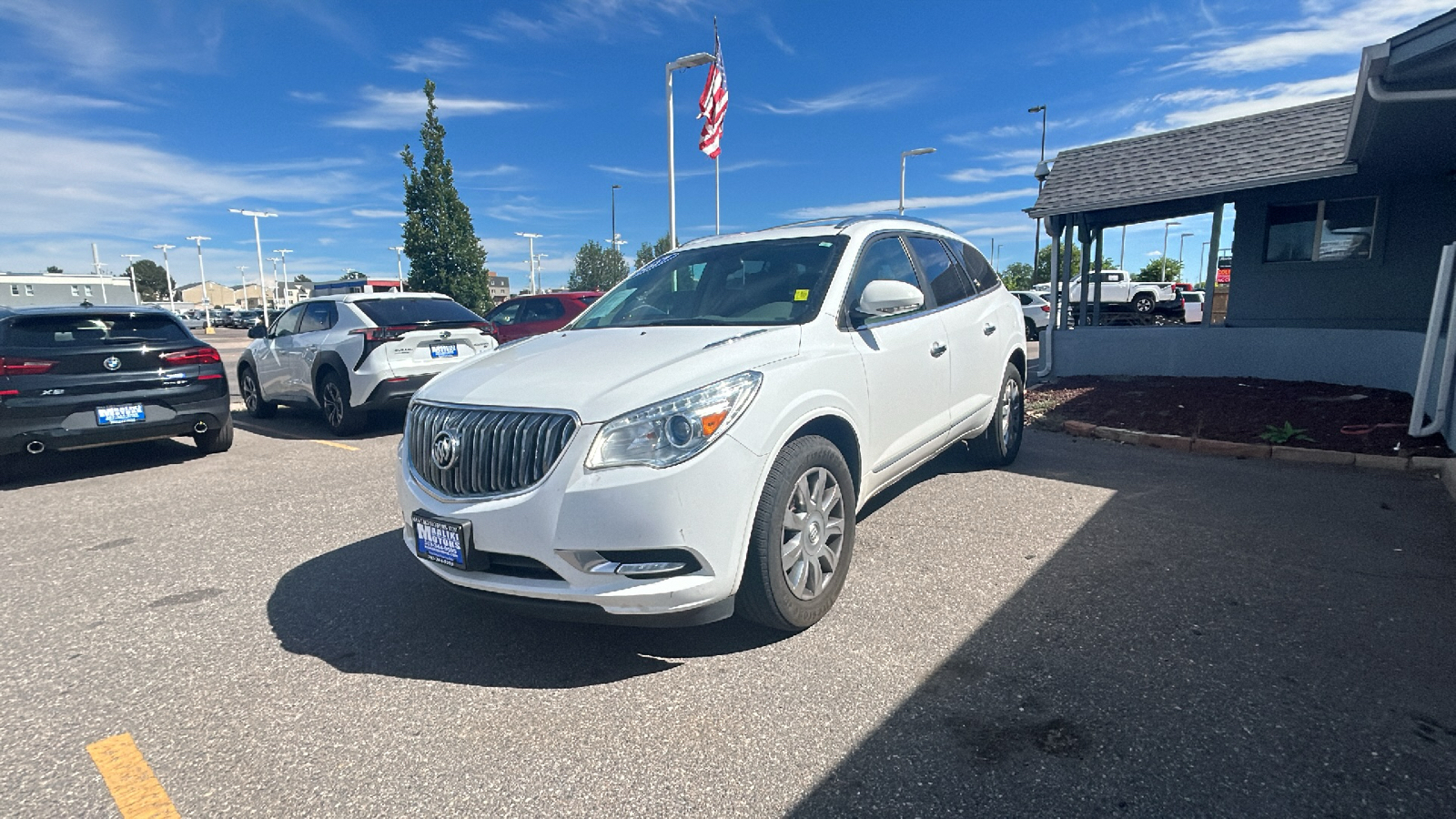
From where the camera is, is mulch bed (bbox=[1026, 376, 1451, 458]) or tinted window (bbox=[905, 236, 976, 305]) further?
mulch bed (bbox=[1026, 376, 1451, 458])

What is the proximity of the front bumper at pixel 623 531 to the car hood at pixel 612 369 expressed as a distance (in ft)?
0.65

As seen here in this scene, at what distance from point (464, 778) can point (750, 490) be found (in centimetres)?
133

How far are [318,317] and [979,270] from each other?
7.43 metres

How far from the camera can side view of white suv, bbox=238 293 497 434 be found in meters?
7.82

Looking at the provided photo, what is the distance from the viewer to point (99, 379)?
622 centimetres

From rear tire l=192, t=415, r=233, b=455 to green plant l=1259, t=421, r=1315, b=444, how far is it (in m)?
9.65

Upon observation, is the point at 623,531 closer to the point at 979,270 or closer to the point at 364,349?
the point at 979,270

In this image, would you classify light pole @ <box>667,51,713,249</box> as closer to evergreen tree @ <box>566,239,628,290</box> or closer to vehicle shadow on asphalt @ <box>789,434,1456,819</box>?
vehicle shadow on asphalt @ <box>789,434,1456,819</box>

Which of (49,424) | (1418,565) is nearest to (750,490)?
(1418,565)

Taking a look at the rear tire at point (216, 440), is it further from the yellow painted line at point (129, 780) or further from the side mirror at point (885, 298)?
the side mirror at point (885, 298)

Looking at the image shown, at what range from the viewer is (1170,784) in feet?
7.18

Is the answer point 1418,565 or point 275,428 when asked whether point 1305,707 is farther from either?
point 275,428

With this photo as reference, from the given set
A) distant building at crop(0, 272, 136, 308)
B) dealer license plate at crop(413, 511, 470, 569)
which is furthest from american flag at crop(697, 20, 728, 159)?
distant building at crop(0, 272, 136, 308)

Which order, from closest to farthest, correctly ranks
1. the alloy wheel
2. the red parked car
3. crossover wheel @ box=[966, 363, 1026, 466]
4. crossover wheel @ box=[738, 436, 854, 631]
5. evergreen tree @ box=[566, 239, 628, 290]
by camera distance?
crossover wheel @ box=[738, 436, 854, 631] → the alloy wheel → crossover wheel @ box=[966, 363, 1026, 466] → the red parked car → evergreen tree @ box=[566, 239, 628, 290]
